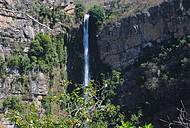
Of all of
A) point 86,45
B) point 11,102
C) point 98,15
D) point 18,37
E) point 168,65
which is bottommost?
point 11,102

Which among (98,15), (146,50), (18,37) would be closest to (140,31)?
(146,50)

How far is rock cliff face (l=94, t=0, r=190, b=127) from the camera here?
29.0 metres

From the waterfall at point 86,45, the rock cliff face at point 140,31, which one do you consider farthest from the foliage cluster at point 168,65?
the waterfall at point 86,45

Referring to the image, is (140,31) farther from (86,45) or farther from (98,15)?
(86,45)

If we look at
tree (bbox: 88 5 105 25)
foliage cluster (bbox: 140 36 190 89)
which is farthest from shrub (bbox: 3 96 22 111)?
tree (bbox: 88 5 105 25)

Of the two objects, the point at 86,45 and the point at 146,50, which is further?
the point at 86,45

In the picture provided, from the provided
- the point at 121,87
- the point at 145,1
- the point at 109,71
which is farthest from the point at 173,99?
the point at 145,1

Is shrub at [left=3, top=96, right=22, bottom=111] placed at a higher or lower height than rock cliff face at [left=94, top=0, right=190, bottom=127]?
lower

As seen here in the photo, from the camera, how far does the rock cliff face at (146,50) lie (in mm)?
28984

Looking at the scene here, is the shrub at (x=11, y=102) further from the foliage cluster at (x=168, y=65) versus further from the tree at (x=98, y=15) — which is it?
the tree at (x=98, y=15)

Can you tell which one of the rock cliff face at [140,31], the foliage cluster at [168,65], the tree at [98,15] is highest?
the tree at [98,15]

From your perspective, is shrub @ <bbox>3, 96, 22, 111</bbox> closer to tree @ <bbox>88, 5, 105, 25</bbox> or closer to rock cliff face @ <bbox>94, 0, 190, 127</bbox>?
rock cliff face @ <bbox>94, 0, 190, 127</bbox>

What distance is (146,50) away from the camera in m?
32.0

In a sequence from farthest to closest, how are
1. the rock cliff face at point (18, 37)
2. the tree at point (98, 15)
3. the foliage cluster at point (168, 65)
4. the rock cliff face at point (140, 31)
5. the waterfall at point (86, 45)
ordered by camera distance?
the tree at point (98, 15), the waterfall at point (86, 45), the rock cliff face at point (18, 37), the rock cliff face at point (140, 31), the foliage cluster at point (168, 65)
